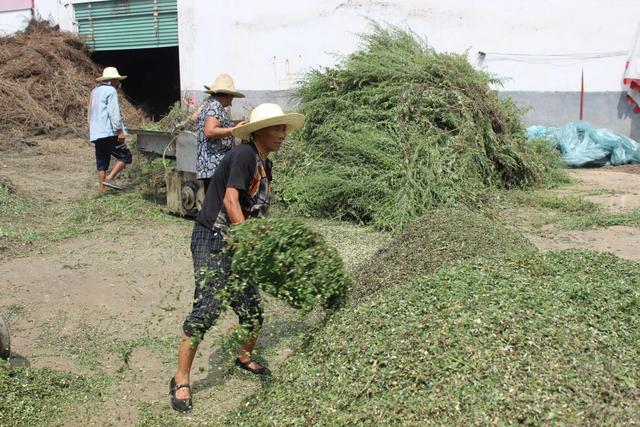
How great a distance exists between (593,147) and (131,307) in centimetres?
838

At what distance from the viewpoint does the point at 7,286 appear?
5.42 m

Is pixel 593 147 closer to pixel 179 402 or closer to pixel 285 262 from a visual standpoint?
pixel 285 262

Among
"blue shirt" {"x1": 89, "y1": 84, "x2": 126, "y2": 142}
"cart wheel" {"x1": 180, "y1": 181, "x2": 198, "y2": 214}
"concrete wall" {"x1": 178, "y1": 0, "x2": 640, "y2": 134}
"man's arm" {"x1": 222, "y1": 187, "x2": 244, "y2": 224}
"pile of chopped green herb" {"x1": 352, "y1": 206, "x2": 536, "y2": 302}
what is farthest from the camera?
"concrete wall" {"x1": 178, "y1": 0, "x2": 640, "y2": 134}

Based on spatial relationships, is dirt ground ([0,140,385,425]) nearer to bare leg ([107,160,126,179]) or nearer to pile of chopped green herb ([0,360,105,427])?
pile of chopped green herb ([0,360,105,427])

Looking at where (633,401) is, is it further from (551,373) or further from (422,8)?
(422,8)

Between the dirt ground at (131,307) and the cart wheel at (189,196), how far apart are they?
0.17m

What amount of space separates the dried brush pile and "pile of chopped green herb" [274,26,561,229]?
7313 millimetres

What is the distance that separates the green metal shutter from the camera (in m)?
15.4

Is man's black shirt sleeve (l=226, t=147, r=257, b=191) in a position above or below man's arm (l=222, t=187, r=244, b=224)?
above

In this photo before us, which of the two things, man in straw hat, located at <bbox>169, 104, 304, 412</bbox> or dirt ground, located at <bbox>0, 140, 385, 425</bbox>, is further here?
dirt ground, located at <bbox>0, 140, 385, 425</bbox>

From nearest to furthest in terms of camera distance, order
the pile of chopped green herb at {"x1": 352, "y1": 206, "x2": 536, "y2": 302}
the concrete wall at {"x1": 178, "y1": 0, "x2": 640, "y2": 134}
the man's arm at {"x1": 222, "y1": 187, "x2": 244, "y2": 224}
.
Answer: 1. the man's arm at {"x1": 222, "y1": 187, "x2": 244, "y2": 224}
2. the pile of chopped green herb at {"x1": 352, "y1": 206, "x2": 536, "y2": 302}
3. the concrete wall at {"x1": 178, "y1": 0, "x2": 640, "y2": 134}

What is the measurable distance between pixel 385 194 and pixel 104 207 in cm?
339

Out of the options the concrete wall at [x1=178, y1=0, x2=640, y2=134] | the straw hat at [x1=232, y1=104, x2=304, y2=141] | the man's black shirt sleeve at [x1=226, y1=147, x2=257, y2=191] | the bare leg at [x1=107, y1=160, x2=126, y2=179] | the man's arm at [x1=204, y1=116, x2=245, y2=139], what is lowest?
the bare leg at [x1=107, y1=160, x2=126, y2=179]

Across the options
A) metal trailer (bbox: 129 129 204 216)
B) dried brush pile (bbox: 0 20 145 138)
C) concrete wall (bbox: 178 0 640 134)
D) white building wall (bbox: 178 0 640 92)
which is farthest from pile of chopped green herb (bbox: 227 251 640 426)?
dried brush pile (bbox: 0 20 145 138)
